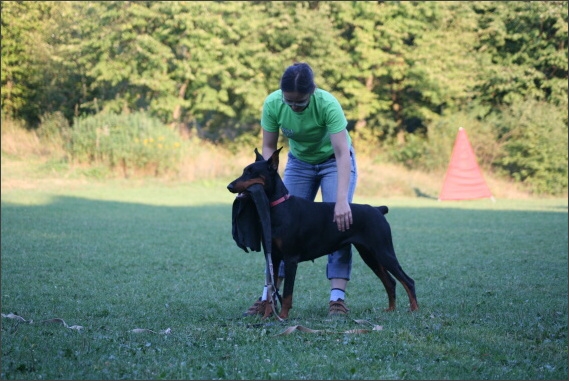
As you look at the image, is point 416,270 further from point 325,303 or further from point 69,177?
point 69,177

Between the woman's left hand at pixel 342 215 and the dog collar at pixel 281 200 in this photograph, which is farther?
the woman's left hand at pixel 342 215

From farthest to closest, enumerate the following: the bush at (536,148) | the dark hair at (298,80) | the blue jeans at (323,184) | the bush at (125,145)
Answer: the bush at (536,148)
the bush at (125,145)
the blue jeans at (323,184)
the dark hair at (298,80)

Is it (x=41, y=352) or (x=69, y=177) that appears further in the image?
(x=69, y=177)

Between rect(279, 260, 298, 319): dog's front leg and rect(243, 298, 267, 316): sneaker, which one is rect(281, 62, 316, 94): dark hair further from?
rect(243, 298, 267, 316): sneaker

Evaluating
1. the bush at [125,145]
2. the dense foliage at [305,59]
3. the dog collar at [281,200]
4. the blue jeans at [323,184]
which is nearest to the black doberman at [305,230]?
the dog collar at [281,200]

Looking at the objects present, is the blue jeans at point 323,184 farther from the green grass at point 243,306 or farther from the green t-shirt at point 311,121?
the green grass at point 243,306

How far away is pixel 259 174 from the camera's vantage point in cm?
617

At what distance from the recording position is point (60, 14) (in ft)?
119

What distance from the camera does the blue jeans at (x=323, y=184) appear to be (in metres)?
6.96

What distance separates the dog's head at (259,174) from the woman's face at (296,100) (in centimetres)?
42

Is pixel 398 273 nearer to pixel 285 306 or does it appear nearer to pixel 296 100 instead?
pixel 285 306

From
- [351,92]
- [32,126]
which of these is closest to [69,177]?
[32,126]

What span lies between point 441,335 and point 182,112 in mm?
33246

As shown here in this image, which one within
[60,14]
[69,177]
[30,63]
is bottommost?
[69,177]
